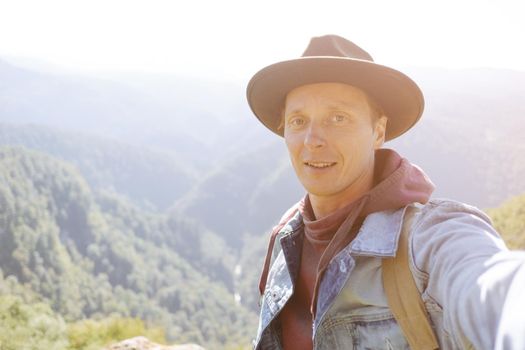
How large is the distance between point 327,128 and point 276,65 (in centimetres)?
36

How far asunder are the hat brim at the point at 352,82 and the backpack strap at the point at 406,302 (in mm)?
734

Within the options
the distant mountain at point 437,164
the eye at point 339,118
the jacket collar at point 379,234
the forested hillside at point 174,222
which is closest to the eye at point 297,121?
the eye at point 339,118

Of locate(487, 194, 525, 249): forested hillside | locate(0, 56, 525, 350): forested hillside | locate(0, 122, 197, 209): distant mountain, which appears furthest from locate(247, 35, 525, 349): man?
locate(0, 122, 197, 209): distant mountain

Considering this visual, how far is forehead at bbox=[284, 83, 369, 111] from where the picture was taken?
186cm

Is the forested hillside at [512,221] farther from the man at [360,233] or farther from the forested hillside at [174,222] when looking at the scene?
the man at [360,233]

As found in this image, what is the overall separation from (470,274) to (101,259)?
8906cm

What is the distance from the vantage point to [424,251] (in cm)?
130

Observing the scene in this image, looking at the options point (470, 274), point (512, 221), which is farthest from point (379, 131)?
point (512, 221)

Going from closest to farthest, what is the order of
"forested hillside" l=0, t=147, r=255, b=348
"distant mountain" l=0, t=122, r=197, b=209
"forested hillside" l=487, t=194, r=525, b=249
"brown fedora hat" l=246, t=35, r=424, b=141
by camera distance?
"brown fedora hat" l=246, t=35, r=424, b=141 < "forested hillside" l=487, t=194, r=525, b=249 < "forested hillside" l=0, t=147, r=255, b=348 < "distant mountain" l=0, t=122, r=197, b=209

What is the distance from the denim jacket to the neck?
0.32 metres

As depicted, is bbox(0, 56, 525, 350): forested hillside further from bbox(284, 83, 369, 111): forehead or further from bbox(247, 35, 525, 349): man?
bbox(284, 83, 369, 111): forehead

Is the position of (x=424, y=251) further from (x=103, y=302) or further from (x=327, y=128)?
(x=103, y=302)

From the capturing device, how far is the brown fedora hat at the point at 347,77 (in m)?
1.81

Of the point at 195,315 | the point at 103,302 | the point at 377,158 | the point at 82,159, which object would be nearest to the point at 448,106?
the point at 195,315
